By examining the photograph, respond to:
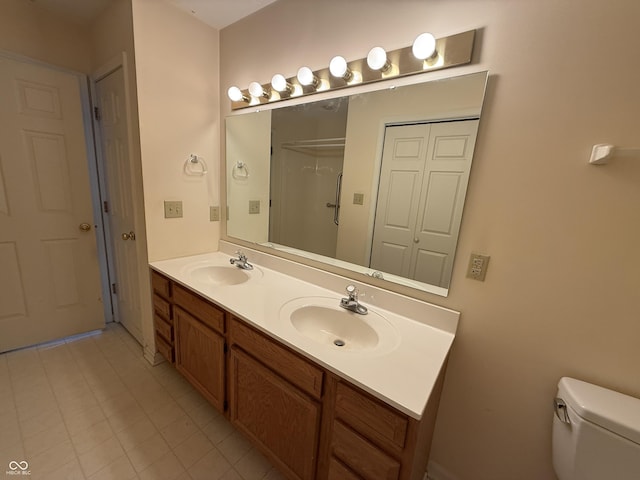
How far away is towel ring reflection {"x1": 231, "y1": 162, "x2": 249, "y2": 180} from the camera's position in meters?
1.83

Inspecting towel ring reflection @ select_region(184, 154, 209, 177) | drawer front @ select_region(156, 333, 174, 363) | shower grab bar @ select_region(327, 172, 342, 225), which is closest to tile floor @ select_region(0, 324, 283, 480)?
drawer front @ select_region(156, 333, 174, 363)

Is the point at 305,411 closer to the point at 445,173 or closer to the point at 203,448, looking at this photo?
the point at 203,448

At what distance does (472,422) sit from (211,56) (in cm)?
249

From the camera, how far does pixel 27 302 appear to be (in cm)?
188

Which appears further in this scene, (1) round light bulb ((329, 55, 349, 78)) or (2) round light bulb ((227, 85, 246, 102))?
(2) round light bulb ((227, 85, 246, 102))

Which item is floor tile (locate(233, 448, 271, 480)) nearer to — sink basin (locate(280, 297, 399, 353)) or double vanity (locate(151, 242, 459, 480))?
double vanity (locate(151, 242, 459, 480))

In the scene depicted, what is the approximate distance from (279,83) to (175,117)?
73cm

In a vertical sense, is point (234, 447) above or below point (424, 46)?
below

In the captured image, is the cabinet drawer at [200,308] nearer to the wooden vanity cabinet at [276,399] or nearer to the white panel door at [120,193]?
the wooden vanity cabinet at [276,399]

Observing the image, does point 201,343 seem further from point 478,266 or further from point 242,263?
point 478,266

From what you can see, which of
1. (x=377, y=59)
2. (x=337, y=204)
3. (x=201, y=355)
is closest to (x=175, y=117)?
(x=337, y=204)

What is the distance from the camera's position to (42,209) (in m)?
1.84

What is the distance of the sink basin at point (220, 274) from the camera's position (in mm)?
1660

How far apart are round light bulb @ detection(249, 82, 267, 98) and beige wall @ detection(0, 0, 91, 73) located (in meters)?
1.41
